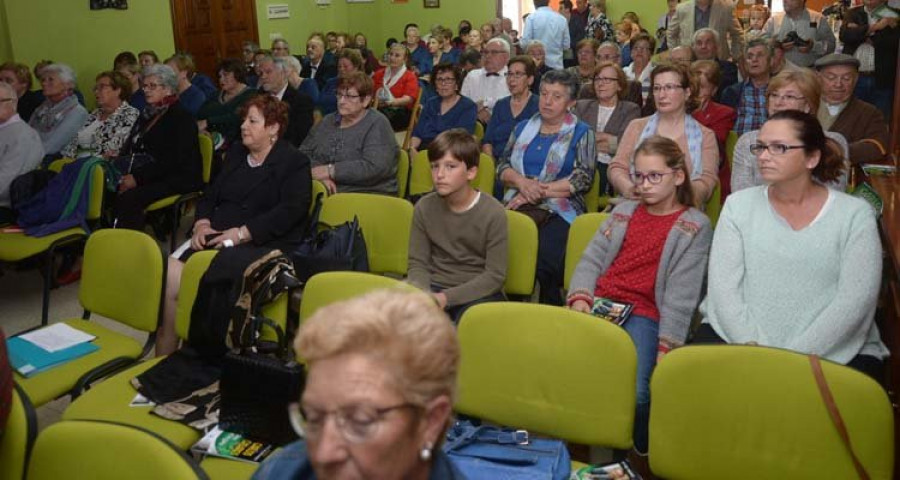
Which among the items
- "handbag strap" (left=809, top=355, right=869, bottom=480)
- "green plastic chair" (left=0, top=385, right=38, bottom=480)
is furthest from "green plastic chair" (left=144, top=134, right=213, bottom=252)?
"handbag strap" (left=809, top=355, right=869, bottom=480)

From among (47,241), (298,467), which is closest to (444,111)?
(47,241)

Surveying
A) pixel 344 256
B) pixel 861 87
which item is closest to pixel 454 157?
pixel 344 256

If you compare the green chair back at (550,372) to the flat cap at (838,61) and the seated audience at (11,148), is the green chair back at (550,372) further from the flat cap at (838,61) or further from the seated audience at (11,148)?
the seated audience at (11,148)

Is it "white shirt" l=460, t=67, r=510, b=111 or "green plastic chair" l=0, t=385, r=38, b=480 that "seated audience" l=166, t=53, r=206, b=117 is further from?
"green plastic chair" l=0, t=385, r=38, b=480

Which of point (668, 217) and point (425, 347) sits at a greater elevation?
point (425, 347)

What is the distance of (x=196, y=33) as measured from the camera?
9.35 m

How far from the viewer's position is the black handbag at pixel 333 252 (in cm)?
312

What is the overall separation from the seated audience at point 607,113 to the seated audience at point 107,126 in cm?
298

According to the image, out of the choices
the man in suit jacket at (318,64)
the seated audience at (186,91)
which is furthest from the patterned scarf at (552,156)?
the man in suit jacket at (318,64)

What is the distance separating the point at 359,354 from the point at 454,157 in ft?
6.74

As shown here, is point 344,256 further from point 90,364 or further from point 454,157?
point 90,364

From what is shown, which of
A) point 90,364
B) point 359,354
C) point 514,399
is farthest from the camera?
point 90,364

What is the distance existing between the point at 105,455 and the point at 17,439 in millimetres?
368

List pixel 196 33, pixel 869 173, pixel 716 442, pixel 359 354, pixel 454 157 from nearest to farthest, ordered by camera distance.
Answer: pixel 359 354, pixel 716 442, pixel 454 157, pixel 869 173, pixel 196 33
